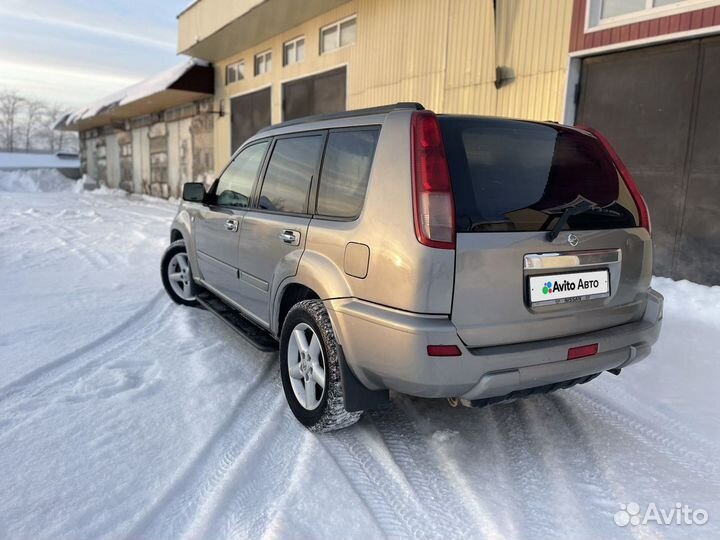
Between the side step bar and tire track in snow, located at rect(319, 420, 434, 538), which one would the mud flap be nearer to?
tire track in snow, located at rect(319, 420, 434, 538)

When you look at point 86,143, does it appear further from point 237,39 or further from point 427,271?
point 427,271

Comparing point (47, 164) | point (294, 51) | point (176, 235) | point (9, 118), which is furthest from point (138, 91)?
point (9, 118)

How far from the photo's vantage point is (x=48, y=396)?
315 cm

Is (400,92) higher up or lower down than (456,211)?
higher up

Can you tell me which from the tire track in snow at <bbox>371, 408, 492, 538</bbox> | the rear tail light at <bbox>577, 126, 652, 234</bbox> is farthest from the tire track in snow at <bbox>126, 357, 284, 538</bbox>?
the rear tail light at <bbox>577, 126, 652, 234</bbox>

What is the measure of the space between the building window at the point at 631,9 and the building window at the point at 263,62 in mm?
9503

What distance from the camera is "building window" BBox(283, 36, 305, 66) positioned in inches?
500

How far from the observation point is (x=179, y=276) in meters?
5.23

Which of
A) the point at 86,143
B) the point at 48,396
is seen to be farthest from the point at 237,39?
the point at 86,143

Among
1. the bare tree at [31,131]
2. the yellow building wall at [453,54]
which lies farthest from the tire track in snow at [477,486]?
the bare tree at [31,131]

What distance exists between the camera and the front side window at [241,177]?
3.76m

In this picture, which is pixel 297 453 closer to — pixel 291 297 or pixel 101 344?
pixel 291 297

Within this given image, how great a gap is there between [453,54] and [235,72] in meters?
9.33

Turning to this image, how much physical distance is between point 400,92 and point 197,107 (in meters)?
10.4
